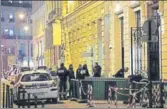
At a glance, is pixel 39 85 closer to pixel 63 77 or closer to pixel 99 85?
pixel 99 85

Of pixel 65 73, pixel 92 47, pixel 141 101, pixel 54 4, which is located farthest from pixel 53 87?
pixel 54 4

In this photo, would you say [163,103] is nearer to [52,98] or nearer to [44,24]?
[52,98]

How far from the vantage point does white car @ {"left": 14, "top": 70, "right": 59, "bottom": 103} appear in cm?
2083

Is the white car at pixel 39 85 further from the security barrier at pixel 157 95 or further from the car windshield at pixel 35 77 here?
the security barrier at pixel 157 95

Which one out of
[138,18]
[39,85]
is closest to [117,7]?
[138,18]

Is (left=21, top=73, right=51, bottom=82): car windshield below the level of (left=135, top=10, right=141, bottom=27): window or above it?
below

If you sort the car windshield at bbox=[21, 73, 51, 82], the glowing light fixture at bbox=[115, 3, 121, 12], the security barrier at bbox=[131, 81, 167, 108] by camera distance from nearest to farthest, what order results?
the security barrier at bbox=[131, 81, 167, 108], the car windshield at bbox=[21, 73, 51, 82], the glowing light fixture at bbox=[115, 3, 121, 12]

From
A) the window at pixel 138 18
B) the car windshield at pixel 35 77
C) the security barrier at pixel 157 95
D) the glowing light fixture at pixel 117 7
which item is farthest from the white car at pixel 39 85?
the glowing light fixture at pixel 117 7

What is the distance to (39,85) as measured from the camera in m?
21.0

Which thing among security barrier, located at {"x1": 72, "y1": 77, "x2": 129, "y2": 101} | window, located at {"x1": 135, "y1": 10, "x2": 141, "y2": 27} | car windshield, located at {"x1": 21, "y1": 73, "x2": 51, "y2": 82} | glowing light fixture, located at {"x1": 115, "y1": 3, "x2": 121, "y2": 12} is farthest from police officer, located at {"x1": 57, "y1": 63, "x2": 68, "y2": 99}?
glowing light fixture, located at {"x1": 115, "y1": 3, "x2": 121, "y2": 12}

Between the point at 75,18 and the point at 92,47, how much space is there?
810 cm

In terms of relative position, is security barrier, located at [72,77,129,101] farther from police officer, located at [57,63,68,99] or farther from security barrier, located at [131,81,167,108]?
security barrier, located at [131,81,167,108]

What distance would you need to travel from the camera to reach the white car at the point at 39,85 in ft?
68.3

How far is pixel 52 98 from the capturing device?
21.7 m
